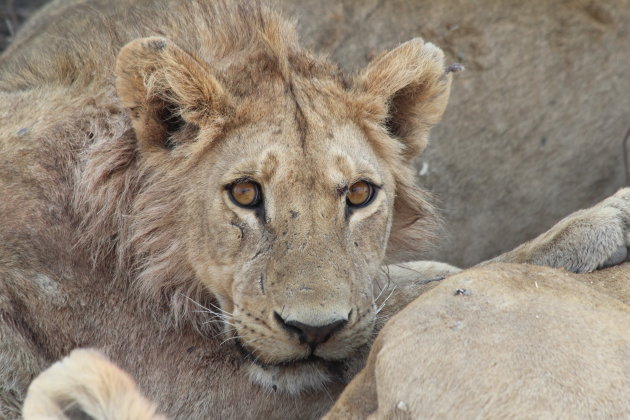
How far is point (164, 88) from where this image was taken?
3680 mm

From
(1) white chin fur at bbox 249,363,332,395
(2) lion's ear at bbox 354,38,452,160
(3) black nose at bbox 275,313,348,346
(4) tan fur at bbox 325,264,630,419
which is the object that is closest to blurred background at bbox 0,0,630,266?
(2) lion's ear at bbox 354,38,452,160

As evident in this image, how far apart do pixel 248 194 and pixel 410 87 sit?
0.84 m

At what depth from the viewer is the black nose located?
3.22 meters

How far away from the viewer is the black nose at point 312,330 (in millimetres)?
3223

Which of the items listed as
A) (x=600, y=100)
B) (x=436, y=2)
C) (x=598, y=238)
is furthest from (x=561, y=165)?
(x=598, y=238)

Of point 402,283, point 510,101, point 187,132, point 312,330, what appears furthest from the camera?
point 510,101

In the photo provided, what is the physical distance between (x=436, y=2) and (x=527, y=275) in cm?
299

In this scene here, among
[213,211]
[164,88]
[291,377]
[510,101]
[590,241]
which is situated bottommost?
[291,377]

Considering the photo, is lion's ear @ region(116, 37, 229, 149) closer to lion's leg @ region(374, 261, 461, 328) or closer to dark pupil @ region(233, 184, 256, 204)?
dark pupil @ region(233, 184, 256, 204)

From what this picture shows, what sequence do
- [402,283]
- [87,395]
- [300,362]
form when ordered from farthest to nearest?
[402,283]
[300,362]
[87,395]

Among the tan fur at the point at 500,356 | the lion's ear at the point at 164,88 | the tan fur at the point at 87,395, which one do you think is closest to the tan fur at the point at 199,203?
the lion's ear at the point at 164,88

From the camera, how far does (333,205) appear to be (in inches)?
139

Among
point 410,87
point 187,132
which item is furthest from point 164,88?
point 410,87

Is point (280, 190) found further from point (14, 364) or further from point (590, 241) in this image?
point (14, 364)
